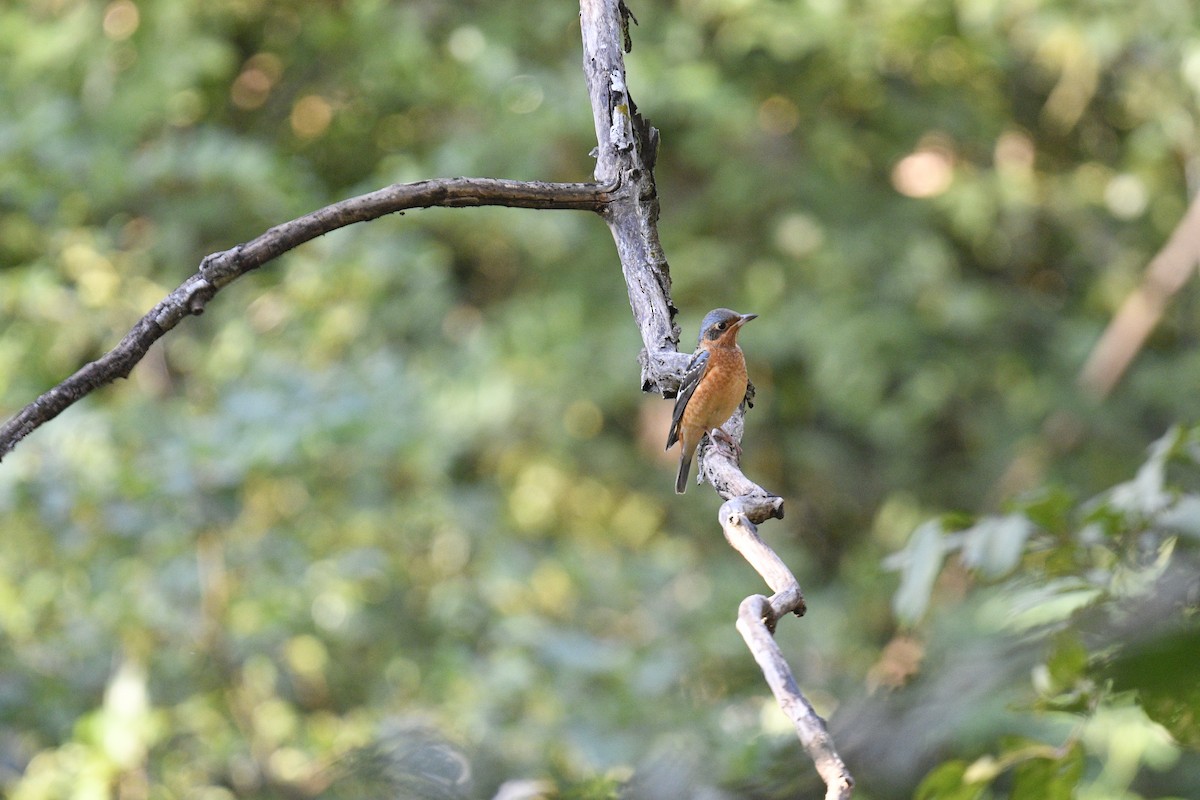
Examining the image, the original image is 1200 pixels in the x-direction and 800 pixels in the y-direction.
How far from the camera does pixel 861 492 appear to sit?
324 inches

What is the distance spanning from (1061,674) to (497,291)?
7.21 meters

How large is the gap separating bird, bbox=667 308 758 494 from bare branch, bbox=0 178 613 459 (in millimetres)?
427

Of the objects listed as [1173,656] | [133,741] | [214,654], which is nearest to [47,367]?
[214,654]

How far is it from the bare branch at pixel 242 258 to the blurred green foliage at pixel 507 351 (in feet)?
5.12

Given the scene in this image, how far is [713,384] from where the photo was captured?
2080mm

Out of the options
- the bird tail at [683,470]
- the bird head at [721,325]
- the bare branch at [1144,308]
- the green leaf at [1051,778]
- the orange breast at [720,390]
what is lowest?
the green leaf at [1051,778]

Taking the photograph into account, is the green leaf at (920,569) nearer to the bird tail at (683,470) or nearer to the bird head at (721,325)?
the bird head at (721,325)

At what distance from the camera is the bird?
176 cm

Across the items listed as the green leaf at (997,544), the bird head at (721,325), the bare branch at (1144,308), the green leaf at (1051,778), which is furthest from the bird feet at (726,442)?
the bare branch at (1144,308)

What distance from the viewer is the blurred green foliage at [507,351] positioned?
Result: 4.88 m

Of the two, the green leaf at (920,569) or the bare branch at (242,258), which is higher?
the bare branch at (242,258)

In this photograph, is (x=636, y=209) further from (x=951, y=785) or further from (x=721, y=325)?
(x=721, y=325)

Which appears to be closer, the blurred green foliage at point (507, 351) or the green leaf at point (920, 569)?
the green leaf at point (920, 569)

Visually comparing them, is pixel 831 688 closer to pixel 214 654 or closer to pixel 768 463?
pixel 214 654
